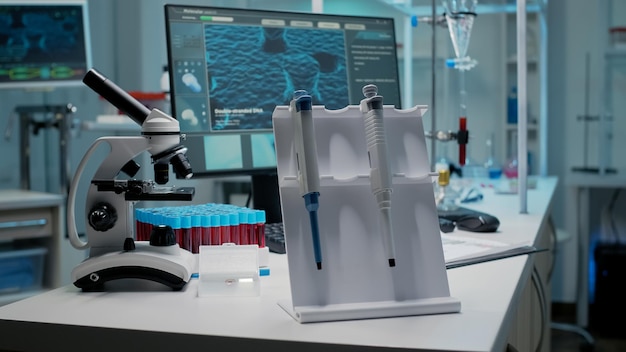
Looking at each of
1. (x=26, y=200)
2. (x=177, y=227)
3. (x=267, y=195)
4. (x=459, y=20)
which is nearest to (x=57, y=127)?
(x=26, y=200)

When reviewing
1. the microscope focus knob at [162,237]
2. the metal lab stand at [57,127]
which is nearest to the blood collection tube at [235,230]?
the microscope focus knob at [162,237]

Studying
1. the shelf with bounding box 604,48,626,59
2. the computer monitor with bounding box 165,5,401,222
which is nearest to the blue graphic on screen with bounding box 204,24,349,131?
the computer monitor with bounding box 165,5,401,222

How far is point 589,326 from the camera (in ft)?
12.6

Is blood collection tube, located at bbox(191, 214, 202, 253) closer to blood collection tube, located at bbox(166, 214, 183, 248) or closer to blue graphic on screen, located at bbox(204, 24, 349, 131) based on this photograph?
blood collection tube, located at bbox(166, 214, 183, 248)

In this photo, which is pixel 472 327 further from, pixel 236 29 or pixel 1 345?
pixel 236 29

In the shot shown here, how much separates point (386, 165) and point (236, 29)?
1.99 feet

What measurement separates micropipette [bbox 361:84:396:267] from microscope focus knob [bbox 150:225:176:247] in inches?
11.6

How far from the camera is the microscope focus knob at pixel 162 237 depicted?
0.99 meters

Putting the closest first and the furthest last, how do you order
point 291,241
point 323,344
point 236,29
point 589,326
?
point 323,344, point 291,241, point 236,29, point 589,326

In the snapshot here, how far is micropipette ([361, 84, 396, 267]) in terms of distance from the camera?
0.85 meters

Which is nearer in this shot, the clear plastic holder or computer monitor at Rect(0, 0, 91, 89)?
the clear plastic holder

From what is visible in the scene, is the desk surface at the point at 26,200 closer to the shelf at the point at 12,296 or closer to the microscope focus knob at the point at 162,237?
the shelf at the point at 12,296

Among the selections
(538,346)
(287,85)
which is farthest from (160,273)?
(538,346)

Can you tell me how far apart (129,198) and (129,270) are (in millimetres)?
98
